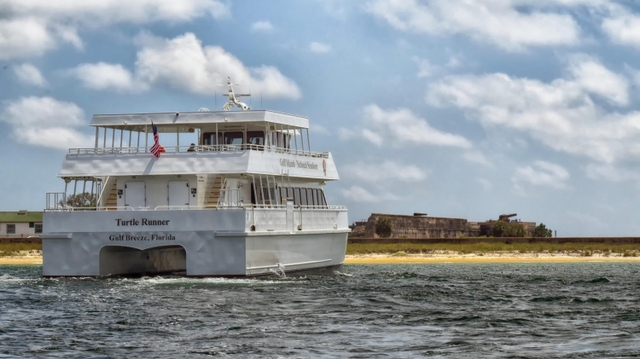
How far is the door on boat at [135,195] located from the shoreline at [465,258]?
1963 cm

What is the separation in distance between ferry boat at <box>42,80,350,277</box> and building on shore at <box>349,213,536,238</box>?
3051 cm

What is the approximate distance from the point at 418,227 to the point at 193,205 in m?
39.0

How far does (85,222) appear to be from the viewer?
28812mm

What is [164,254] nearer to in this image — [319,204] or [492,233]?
[319,204]

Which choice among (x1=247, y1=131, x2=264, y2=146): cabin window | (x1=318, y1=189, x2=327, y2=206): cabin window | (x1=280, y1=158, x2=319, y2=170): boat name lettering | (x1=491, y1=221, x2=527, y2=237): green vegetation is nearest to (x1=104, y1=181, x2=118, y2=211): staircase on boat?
(x1=247, y1=131, x2=264, y2=146): cabin window

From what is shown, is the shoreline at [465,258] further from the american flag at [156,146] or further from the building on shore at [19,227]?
the building on shore at [19,227]

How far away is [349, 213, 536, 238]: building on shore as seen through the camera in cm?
6512

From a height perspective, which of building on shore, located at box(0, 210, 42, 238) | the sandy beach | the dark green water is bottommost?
the dark green water

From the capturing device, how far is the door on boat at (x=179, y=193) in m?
30.3

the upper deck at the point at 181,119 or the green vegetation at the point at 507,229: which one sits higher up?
the upper deck at the point at 181,119

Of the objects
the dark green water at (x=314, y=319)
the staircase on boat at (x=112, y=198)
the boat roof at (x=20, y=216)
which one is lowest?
the dark green water at (x=314, y=319)

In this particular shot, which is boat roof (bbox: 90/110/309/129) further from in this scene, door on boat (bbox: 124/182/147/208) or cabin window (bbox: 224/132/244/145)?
cabin window (bbox: 224/132/244/145)

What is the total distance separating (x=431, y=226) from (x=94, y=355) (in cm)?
5330

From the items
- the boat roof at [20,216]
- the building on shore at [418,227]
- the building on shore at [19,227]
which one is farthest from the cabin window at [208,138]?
the boat roof at [20,216]
